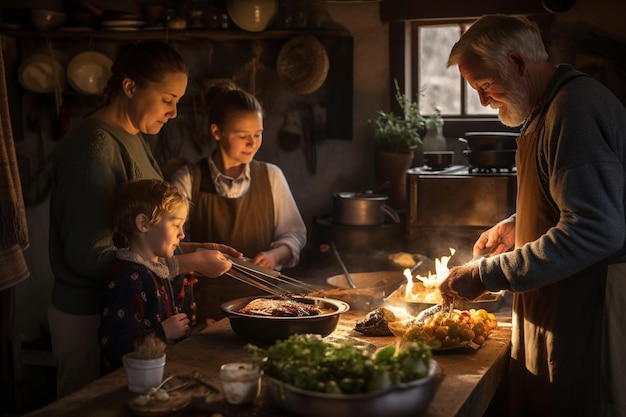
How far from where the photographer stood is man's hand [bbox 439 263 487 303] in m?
3.29

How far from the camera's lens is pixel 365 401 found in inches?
95.0

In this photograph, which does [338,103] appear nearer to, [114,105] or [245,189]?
[245,189]

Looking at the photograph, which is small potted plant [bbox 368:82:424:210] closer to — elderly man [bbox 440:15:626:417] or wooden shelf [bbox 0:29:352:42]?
wooden shelf [bbox 0:29:352:42]

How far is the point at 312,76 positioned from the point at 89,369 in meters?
3.38

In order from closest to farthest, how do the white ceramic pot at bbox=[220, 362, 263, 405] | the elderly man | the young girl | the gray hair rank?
1. the white ceramic pot at bbox=[220, 362, 263, 405]
2. the elderly man
3. the gray hair
4. the young girl

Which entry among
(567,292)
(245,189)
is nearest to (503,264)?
(567,292)

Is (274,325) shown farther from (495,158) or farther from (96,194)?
(495,158)

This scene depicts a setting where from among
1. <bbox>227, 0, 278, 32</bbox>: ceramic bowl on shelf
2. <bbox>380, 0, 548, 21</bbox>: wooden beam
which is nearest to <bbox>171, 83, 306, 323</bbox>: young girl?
<bbox>227, 0, 278, 32</bbox>: ceramic bowl on shelf

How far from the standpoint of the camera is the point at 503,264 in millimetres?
3174

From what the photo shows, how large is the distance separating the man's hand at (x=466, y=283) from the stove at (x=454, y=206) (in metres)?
1.97

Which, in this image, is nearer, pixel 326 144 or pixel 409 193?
pixel 409 193

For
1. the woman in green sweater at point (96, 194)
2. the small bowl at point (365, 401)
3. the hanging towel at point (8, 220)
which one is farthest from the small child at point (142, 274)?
the small bowl at point (365, 401)

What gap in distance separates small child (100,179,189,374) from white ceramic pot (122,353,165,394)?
0.48 metres

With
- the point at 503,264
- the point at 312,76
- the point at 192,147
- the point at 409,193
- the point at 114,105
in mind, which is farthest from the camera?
the point at 192,147
